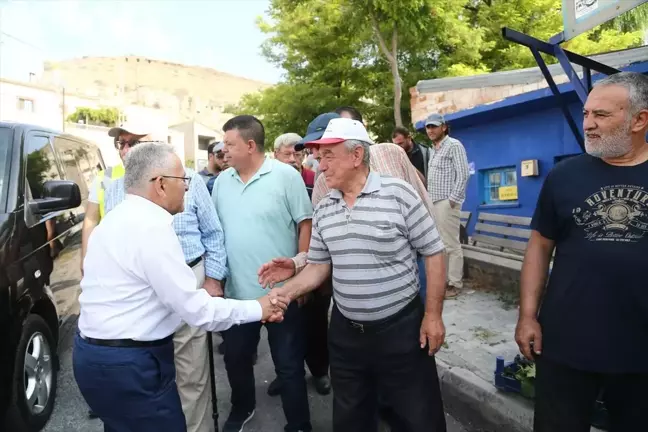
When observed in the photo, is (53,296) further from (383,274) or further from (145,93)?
(145,93)

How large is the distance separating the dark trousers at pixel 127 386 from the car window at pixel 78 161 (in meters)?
2.80

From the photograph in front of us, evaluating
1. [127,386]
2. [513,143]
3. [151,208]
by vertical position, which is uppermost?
[513,143]

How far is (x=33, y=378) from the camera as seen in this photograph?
9.98 feet

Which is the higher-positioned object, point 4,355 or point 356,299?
point 356,299

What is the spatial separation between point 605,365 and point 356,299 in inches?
41.8

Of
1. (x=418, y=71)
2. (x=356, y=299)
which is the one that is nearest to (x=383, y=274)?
(x=356, y=299)

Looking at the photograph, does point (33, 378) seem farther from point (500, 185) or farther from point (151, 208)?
point (500, 185)

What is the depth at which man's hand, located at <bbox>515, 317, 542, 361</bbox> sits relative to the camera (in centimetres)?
211

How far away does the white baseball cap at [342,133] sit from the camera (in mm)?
2254

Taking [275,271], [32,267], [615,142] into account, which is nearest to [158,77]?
[32,267]

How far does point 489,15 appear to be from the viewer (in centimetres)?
1582

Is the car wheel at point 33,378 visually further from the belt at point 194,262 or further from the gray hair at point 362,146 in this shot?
the gray hair at point 362,146

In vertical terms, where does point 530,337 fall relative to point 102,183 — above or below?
Answer: below

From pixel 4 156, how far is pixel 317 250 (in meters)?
2.38
